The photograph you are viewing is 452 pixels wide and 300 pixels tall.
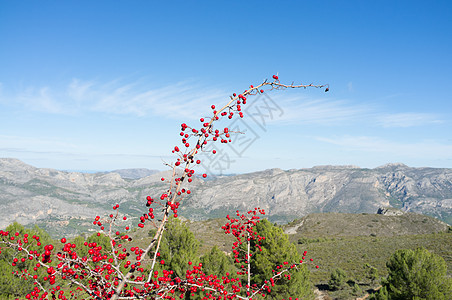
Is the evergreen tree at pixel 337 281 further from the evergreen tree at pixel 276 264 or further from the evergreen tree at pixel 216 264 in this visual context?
the evergreen tree at pixel 216 264

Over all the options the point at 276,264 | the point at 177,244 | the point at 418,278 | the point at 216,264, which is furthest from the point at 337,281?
the point at 177,244

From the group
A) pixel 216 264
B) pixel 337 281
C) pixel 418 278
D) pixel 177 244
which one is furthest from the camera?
pixel 337 281

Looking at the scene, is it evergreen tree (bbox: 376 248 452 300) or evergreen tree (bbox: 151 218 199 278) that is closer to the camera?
evergreen tree (bbox: 376 248 452 300)

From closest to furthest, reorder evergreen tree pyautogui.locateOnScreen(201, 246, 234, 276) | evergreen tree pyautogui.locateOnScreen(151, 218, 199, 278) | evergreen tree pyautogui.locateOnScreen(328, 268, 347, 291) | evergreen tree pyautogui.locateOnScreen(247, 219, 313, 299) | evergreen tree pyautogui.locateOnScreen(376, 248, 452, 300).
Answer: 1. evergreen tree pyautogui.locateOnScreen(376, 248, 452, 300)
2. evergreen tree pyautogui.locateOnScreen(247, 219, 313, 299)
3. evergreen tree pyautogui.locateOnScreen(201, 246, 234, 276)
4. evergreen tree pyautogui.locateOnScreen(151, 218, 199, 278)
5. evergreen tree pyautogui.locateOnScreen(328, 268, 347, 291)

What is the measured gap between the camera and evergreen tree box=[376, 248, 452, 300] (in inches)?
674

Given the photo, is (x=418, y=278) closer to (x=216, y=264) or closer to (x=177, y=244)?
(x=216, y=264)

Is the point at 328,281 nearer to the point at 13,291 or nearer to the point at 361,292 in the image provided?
the point at 361,292

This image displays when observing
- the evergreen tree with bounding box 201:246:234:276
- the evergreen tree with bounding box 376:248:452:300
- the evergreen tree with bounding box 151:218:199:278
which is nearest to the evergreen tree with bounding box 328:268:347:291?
the evergreen tree with bounding box 376:248:452:300

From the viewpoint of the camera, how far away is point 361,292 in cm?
3216

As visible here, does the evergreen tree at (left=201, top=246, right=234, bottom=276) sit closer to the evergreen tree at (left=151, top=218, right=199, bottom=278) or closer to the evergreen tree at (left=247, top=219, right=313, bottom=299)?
the evergreen tree at (left=151, top=218, right=199, bottom=278)

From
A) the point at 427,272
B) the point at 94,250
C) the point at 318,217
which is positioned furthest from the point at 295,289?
the point at 318,217

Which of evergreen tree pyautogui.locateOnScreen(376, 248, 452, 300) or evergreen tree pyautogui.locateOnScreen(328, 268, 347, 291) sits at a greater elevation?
evergreen tree pyautogui.locateOnScreen(376, 248, 452, 300)

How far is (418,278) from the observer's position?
57.8 feet

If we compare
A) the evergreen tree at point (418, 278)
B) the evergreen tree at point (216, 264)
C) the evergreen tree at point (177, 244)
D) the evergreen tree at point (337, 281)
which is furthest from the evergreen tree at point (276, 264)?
the evergreen tree at point (337, 281)
